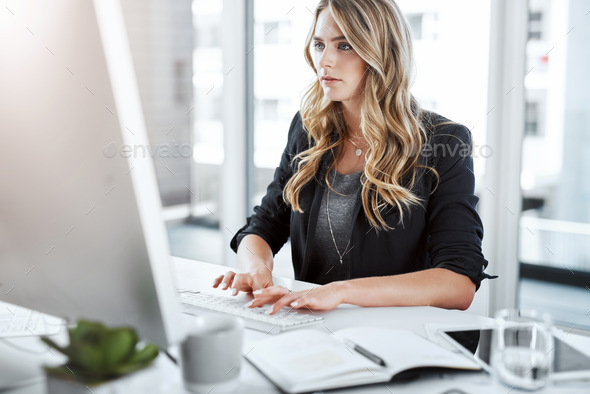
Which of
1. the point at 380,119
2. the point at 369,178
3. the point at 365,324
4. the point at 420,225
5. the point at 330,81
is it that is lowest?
the point at 365,324

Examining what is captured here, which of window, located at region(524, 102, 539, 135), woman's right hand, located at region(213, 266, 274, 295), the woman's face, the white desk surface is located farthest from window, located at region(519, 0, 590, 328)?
woman's right hand, located at region(213, 266, 274, 295)

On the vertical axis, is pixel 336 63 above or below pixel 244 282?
above

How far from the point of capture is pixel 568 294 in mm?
2531

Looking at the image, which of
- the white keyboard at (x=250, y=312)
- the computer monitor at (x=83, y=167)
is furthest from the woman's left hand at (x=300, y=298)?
the computer monitor at (x=83, y=167)

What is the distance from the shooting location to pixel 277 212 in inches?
72.0

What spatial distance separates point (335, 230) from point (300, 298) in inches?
22.3

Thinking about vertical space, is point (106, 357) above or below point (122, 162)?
below

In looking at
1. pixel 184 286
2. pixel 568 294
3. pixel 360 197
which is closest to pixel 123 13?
pixel 184 286

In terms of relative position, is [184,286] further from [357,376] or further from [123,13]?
[123,13]

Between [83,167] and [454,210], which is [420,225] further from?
[83,167]

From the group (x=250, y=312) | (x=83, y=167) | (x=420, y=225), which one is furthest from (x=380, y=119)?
(x=83, y=167)

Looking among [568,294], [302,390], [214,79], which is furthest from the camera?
[214,79]

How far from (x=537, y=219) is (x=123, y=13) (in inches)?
87.4

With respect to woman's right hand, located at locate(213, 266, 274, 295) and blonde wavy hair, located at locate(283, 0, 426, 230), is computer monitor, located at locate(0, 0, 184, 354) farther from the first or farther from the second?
blonde wavy hair, located at locate(283, 0, 426, 230)
